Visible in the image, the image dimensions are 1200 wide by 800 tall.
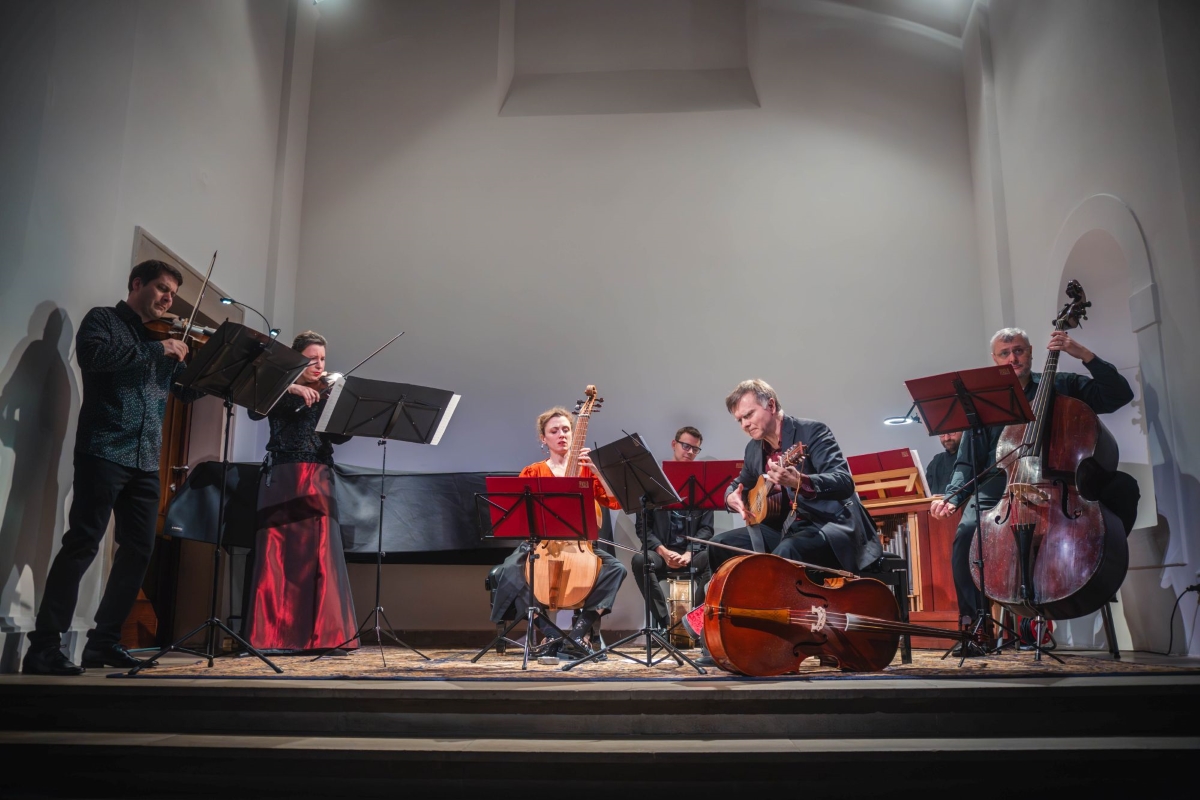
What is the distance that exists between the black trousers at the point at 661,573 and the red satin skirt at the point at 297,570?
184cm

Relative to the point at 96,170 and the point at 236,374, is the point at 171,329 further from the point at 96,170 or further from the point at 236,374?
the point at 96,170

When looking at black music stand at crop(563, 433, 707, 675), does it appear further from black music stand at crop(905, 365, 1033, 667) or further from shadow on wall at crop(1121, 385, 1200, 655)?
shadow on wall at crop(1121, 385, 1200, 655)

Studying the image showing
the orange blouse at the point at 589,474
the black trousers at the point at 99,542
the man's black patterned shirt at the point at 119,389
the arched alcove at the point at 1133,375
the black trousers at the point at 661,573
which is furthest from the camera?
the black trousers at the point at 661,573

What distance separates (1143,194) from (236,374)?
4822mm

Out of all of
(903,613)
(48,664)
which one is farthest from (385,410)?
(903,613)

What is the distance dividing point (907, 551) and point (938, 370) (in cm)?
182

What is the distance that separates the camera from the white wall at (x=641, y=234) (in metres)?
7.17

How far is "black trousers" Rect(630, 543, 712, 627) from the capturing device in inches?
227

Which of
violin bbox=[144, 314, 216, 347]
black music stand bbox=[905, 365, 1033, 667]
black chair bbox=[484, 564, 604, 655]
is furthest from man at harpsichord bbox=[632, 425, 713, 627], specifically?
violin bbox=[144, 314, 216, 347]

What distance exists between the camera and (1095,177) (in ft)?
18.2

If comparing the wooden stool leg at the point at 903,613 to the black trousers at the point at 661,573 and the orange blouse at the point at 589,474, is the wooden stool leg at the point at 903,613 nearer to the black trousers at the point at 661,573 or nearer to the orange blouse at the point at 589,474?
the black trousers at the point at 661,573

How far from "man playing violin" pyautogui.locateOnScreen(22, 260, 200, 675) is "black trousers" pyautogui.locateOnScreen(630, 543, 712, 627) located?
9.35 feet

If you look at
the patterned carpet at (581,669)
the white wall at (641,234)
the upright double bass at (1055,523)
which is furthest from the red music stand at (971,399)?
the white wall at (641,234)

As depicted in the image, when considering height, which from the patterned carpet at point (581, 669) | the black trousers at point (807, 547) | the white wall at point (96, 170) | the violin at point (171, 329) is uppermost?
the white wall at point (96, 170)
